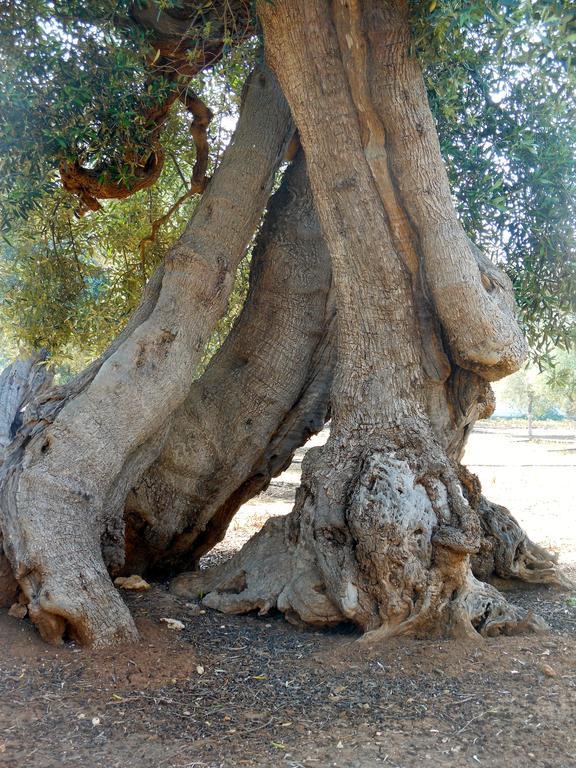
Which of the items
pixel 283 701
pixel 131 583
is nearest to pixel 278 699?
pixel 283 701

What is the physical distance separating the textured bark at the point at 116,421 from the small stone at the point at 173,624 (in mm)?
461

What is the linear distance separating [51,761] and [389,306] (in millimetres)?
3477

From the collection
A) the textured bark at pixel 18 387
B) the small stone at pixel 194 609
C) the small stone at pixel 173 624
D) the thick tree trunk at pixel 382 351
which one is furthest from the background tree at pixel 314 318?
the textured bark at pixel 18 387

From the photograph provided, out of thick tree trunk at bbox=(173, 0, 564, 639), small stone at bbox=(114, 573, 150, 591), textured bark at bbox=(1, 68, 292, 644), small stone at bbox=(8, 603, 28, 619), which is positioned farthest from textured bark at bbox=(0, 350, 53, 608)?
thick tree trunk at bbox=(173, 0, 564, 639)

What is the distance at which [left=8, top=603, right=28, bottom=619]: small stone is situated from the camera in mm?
4340

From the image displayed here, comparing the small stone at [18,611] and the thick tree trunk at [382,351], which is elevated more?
the thick tree trunk at [382,351]

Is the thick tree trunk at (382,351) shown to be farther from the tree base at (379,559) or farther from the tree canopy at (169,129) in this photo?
the tree canopy at (169,129)

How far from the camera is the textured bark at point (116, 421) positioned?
4.14 m

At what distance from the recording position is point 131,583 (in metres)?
5.23

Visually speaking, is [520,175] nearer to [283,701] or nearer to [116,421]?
[116,421]

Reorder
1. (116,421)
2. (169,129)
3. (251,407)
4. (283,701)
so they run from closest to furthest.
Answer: (283,701) → (116,421) → (251,407) → (169,129)

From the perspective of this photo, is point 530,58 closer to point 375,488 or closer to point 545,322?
point 375,488

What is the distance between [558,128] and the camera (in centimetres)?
614

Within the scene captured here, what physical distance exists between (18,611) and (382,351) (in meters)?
3.01
